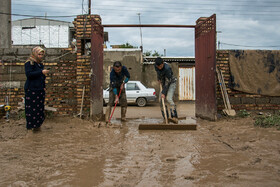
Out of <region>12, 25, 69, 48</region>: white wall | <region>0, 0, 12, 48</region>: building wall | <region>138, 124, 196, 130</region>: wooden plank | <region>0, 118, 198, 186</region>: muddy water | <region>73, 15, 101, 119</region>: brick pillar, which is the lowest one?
<region>0, 118, 198, 186</region>: muddy water

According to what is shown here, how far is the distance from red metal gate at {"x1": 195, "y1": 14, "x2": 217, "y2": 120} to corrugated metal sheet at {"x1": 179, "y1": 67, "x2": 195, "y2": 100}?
360 inches

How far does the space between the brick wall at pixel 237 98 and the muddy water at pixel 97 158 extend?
2773mm

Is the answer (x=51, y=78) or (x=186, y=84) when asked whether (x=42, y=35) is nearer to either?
(x=186, y=84)

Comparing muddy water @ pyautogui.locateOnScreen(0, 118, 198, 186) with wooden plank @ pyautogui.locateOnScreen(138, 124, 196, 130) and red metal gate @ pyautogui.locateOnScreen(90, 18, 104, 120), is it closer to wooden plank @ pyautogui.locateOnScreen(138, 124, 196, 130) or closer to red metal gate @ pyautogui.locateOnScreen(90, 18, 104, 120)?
wooden plank @ pyautogui.locateOnScreen(138, 124, 196, 130)

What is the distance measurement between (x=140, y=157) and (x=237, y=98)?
189 inches

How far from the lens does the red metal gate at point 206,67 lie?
641cm

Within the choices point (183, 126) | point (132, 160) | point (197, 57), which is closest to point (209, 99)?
point (197, 57)

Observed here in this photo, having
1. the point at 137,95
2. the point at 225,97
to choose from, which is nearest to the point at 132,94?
the point at 137,95

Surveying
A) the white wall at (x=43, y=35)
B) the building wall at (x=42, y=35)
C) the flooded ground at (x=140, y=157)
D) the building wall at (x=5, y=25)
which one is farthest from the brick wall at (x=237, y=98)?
the white wall at (x=43, y=35)

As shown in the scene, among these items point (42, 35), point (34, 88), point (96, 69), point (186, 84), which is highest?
point (42, 35)

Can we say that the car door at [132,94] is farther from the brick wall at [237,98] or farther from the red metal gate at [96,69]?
the brick wall at [237,98]

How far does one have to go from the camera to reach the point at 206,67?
680cm

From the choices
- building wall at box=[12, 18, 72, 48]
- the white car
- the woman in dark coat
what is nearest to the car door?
the white car

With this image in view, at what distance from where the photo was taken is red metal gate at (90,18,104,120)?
6277 mm
